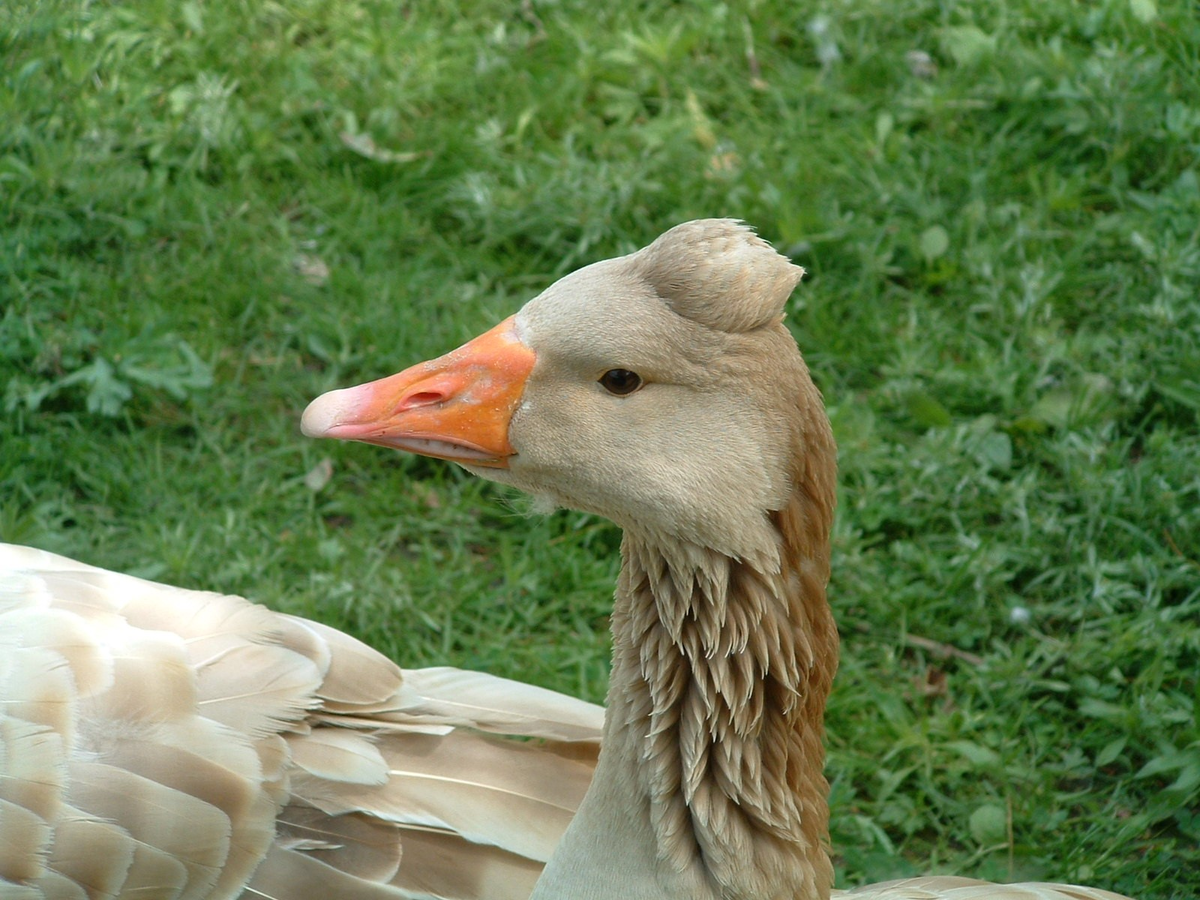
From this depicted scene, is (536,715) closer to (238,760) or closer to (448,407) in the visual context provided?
(238,760)

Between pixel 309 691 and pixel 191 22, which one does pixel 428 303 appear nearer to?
pixel 191 22

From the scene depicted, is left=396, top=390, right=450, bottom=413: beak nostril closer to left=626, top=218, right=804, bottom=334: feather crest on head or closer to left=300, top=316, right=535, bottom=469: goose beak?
left=300, top=316, right=535, bottom=469: goose beak

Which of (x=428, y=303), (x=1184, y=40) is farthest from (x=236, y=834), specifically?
(x=1184, y=40)

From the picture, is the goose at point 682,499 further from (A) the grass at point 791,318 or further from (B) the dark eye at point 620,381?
(A) the grass at point 791,318

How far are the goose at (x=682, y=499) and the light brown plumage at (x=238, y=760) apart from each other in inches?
13.5

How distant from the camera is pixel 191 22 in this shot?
17.5 feet

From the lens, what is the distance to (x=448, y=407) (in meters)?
2.26

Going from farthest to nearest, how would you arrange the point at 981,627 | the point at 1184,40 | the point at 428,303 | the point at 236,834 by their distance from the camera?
the point at 1184,40 → the point at 428,303 → the point at 981,627 → the point at 236,834

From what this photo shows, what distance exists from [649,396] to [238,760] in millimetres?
1092

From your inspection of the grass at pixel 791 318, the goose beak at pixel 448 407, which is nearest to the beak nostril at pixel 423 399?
the goose beak at pixel 448 407

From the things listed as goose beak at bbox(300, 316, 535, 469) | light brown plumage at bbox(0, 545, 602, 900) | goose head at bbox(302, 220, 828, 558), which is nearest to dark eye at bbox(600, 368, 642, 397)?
goose head at bbox(302, 220, 828, 558)

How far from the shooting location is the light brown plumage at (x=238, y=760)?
2.47 m

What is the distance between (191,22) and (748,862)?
4.27 meters

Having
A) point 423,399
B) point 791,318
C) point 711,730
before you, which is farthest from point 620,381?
point 791,318
